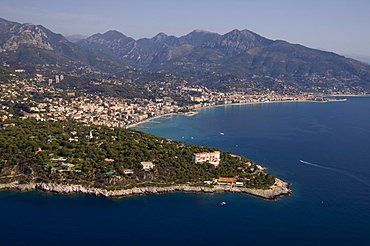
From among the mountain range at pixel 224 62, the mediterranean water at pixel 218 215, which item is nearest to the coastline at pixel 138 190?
the mediterranean water at pixel 218 215

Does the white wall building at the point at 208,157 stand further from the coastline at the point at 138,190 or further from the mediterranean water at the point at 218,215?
the mediterranean water at the point at 218,215

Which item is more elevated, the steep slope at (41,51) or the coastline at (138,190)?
the steep slope at (41,51)

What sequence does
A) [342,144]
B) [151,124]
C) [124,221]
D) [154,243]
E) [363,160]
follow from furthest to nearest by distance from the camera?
[151,124] < [342,144] < [363,160] < [124,221] < [154,243]

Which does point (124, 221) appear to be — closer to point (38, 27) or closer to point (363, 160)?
point (363, 160)

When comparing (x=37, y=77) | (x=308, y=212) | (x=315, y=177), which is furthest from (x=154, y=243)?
(x=37, y=77)

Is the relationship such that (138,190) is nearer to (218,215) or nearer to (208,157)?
(218,215)

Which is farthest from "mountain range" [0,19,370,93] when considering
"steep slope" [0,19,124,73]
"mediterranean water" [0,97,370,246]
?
"mediterranean water" [0,97,370,246]
